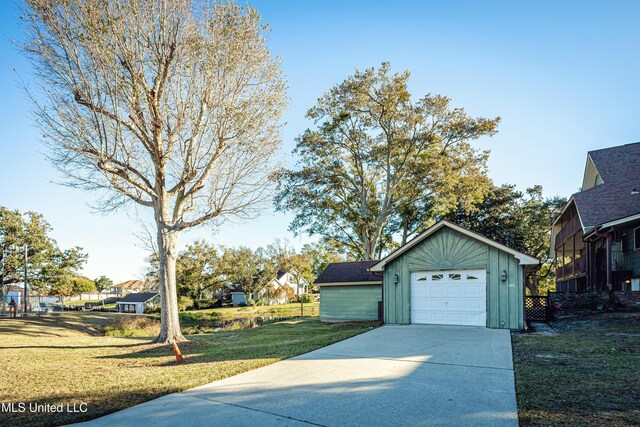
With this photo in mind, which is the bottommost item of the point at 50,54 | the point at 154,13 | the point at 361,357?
the point at 361,357

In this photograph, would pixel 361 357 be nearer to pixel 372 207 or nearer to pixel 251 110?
pixel 251 110

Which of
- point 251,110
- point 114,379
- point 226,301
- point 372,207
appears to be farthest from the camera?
point 226,301

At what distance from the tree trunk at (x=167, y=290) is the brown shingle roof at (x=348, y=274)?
8194mm

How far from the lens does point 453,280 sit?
13.7 metres

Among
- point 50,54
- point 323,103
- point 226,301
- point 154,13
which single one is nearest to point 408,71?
point 323,103

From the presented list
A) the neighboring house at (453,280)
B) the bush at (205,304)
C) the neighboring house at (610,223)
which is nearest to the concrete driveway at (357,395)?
the neighboring house at (453,280)

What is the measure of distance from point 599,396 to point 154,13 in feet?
42.3

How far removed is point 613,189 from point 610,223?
4.86 m

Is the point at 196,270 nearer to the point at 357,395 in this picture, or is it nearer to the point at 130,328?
the point at 130,328

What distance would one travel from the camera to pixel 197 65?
38.2 feet

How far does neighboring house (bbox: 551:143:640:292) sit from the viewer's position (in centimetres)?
1535

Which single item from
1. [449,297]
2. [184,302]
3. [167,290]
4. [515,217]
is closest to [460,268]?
[449,297]

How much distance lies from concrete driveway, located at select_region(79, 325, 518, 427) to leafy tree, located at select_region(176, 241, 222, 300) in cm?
4089

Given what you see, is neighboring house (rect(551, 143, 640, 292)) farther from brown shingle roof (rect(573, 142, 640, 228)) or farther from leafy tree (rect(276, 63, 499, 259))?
leafy tree (rect(276, 63, 499, 259))
